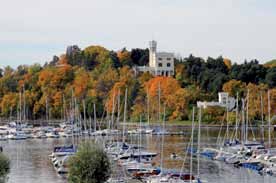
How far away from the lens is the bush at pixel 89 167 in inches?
1099

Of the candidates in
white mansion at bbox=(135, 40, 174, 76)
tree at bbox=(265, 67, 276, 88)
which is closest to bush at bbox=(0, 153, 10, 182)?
tree at bbox=(265, 67, 276, 88)

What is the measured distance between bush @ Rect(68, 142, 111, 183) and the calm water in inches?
417

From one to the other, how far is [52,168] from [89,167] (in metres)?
17.2

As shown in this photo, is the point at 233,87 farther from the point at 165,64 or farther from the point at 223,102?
the point at 165,64

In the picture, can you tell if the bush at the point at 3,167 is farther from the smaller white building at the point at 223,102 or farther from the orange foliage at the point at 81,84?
the orange foliage at the point at 81,84

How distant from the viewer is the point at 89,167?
2798 cm

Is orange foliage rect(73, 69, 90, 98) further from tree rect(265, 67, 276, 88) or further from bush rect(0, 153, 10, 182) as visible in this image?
bush rect(0, 153, 10, 182)

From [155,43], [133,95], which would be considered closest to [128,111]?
[133,95]

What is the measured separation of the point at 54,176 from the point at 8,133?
32.0m

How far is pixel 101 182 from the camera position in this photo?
1104 inches

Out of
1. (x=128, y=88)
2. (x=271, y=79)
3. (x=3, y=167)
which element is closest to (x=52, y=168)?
(x=3, y=167)

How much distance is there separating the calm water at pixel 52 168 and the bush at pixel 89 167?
10589mm

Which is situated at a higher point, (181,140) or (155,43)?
(155,43)

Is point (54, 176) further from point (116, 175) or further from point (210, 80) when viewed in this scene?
point (210, 80)
